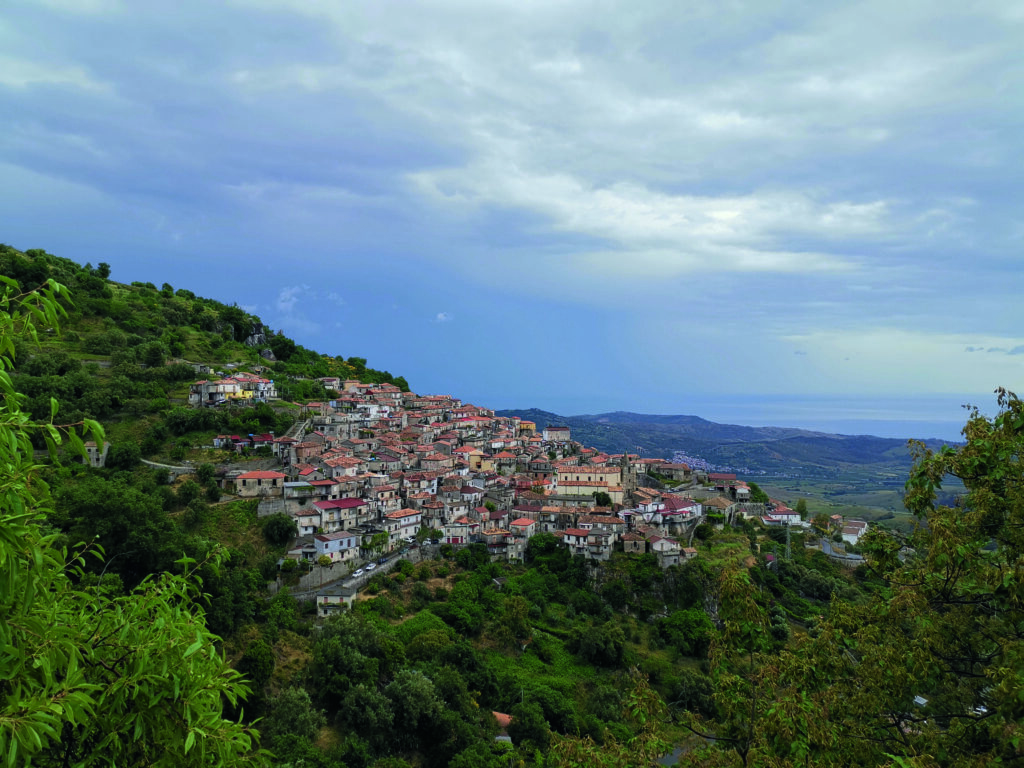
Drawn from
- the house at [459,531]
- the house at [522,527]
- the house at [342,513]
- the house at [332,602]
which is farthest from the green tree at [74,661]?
the house at [522,527]

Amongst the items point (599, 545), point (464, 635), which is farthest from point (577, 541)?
point (464, 635)

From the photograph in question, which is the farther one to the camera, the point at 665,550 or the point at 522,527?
the point at 522,527

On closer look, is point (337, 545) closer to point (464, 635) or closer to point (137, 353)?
point (464, 635)

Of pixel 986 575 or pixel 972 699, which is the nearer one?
pixel 986 575

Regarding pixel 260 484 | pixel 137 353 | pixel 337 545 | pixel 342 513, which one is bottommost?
pixel 337 545

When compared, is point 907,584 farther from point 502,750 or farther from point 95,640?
point 502,750

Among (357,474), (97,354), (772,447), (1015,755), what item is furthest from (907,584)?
(772,447)

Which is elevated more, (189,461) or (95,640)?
(95,640)

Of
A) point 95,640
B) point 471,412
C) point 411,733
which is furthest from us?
point 471,412
